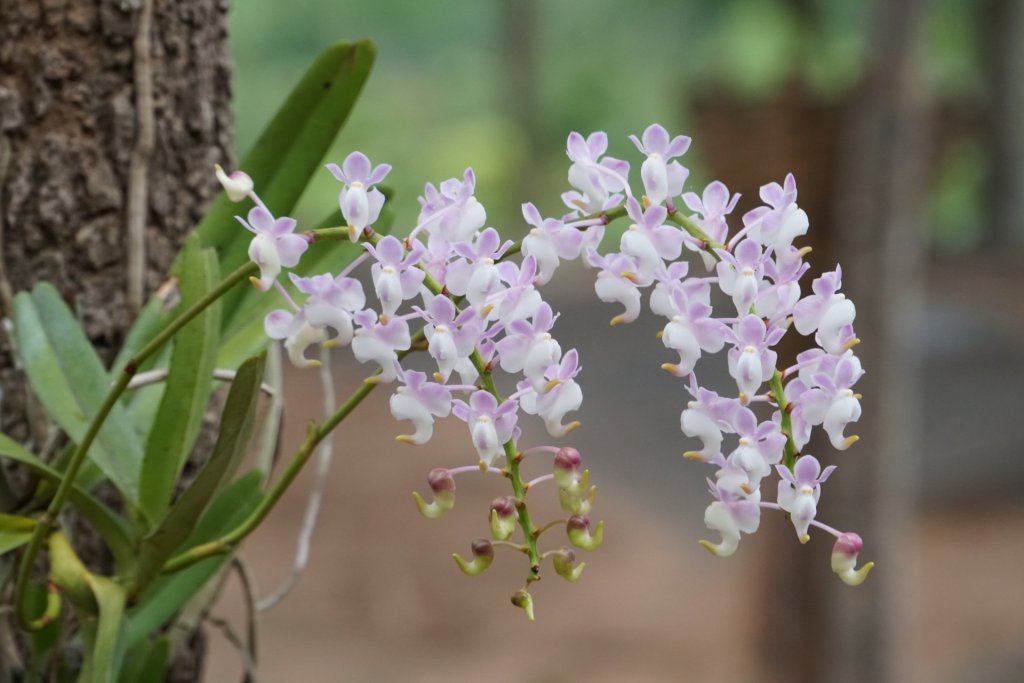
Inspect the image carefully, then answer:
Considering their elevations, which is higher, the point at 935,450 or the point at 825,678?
the point at 935,450

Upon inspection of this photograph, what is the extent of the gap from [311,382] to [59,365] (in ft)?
12.9

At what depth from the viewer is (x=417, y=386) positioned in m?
0.43

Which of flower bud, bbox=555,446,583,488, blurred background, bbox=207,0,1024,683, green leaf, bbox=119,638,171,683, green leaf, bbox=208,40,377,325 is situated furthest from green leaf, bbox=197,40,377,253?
blurred background, bbox=207,0,1024,683

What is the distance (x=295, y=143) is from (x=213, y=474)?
0.25 m

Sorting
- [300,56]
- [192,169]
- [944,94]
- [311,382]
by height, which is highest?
[300,56]

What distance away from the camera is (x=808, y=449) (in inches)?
78.0

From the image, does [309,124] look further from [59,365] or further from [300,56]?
[300,56]

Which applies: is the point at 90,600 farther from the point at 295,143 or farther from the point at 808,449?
the point at 808,449

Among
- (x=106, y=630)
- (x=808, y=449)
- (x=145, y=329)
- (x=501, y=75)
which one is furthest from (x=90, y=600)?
(x=501, y=75)

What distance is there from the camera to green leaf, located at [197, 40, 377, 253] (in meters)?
0.71

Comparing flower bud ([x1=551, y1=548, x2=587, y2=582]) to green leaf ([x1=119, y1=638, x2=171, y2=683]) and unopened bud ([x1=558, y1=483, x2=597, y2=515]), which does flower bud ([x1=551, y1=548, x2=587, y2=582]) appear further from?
green leaf ([x1=119, y1=638, x2=171, y2=683])

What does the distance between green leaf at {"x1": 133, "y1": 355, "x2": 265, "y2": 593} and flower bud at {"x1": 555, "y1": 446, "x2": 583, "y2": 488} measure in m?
0.13

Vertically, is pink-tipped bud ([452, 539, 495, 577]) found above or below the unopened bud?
below

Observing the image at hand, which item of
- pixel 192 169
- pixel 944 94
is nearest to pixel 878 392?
pixel 192 169
